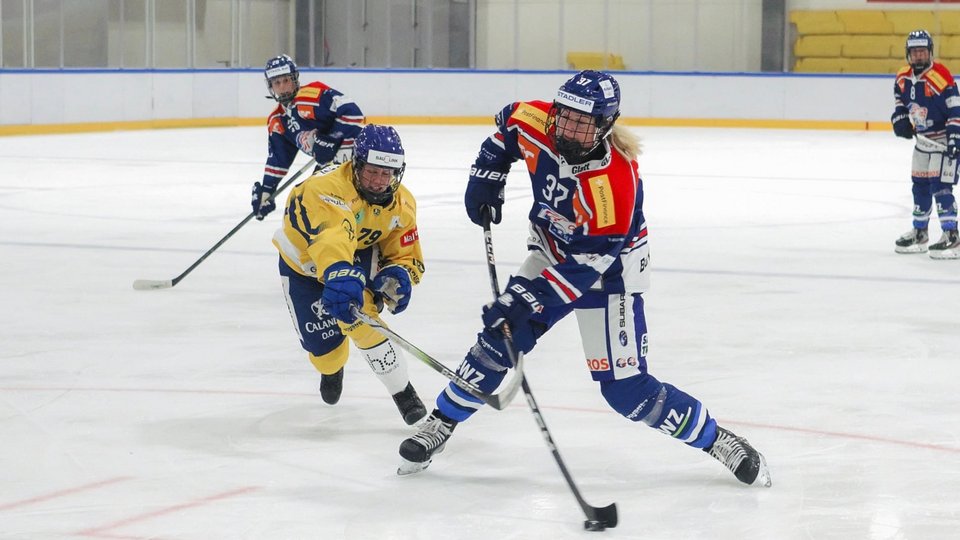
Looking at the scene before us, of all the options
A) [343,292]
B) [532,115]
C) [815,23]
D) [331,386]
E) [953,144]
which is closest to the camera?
[343,292]

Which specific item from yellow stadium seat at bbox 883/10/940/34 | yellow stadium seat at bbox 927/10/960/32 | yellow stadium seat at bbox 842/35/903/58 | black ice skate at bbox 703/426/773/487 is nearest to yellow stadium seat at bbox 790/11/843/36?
yellow stadium seat at bbox 842/35/903/58

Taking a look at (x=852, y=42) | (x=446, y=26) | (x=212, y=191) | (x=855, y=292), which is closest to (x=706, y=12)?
(x=852, y=42)

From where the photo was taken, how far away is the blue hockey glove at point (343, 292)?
126 inches

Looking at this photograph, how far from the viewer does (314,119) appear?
20.1ft

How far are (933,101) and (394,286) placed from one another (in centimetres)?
443

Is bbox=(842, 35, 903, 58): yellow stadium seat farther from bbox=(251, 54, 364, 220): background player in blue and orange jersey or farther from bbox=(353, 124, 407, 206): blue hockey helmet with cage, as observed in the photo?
bbox=(353, 124, 407, 206): blue hockey helmet with cage

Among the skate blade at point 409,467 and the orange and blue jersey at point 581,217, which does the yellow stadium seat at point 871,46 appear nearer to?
the orange and blue jersey at point 581,217

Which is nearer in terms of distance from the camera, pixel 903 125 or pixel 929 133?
pixel 929 133

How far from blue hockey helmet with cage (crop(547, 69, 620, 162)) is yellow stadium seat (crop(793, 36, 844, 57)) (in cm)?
1559

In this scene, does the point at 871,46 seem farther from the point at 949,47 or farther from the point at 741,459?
the point at 741,459

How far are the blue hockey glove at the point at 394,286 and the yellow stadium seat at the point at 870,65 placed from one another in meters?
15.3

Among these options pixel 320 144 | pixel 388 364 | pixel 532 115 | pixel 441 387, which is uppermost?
pixel 532 115

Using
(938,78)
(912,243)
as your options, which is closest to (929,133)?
(938,78)

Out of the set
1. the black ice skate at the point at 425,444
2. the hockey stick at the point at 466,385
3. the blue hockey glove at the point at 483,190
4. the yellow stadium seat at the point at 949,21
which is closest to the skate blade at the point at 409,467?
the black ice skate at the point at 425,444
